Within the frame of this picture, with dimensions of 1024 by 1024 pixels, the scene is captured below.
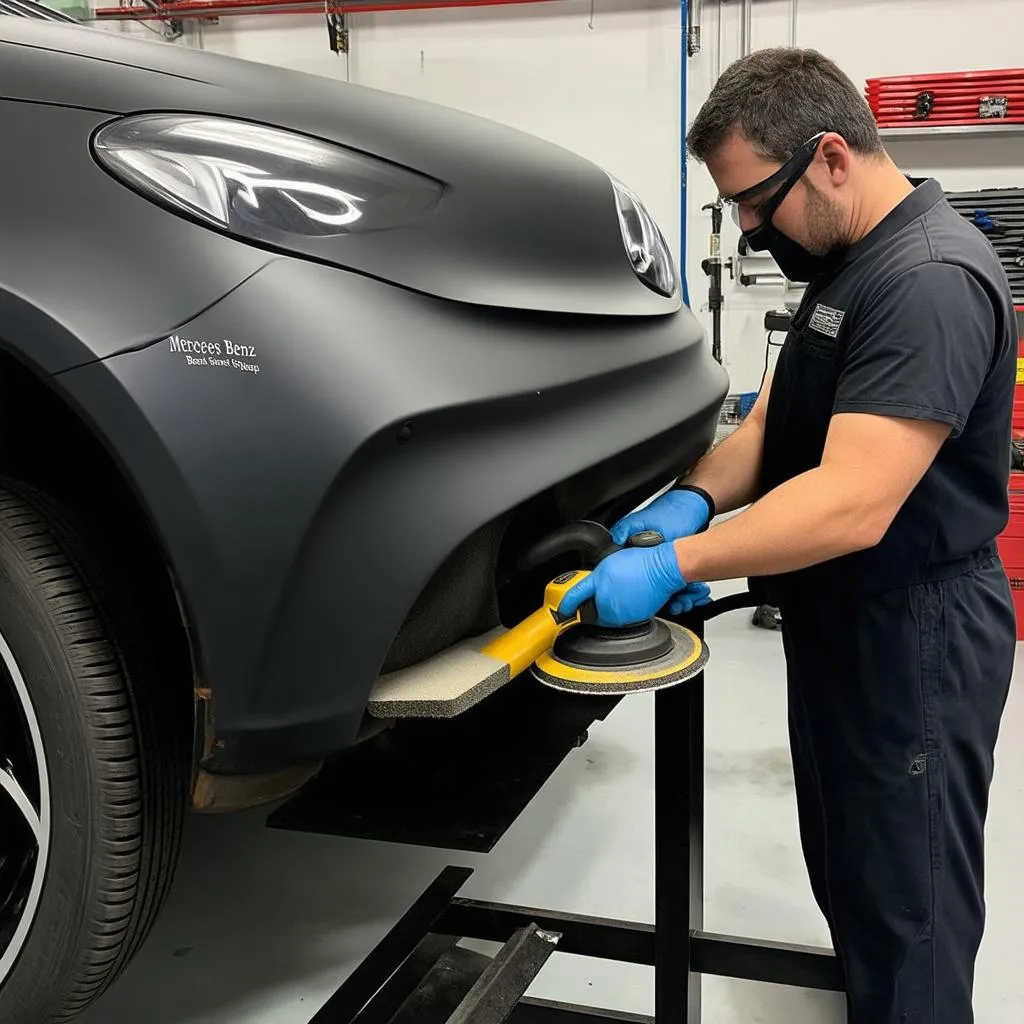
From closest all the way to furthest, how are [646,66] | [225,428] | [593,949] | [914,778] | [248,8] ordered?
1. [225,428]
2. [914,778]
3. [593,949]
4. [646,66]
5. [248,8]

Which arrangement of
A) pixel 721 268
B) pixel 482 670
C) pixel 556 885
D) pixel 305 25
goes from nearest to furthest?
pixel 482 670
pixel 556 885
pixel 721 268
pixel 305 25

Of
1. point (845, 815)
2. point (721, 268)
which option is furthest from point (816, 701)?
point (721, 268)

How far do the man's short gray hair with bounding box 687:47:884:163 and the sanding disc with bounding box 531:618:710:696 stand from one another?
645 millimetres

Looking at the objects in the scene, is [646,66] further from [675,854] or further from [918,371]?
[675,854]

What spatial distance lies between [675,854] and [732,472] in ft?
1.87

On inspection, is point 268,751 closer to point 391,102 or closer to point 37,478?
point 37,478

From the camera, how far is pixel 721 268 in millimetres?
4305

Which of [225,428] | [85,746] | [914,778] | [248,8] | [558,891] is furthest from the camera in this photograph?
[248,8]

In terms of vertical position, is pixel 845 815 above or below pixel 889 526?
below

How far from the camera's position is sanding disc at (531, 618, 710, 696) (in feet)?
3.15

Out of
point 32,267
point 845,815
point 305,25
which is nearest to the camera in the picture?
point 32,267

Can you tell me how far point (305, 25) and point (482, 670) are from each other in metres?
4.65

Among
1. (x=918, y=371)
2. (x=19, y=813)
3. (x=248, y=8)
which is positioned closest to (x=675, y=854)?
(x=918, y=371)

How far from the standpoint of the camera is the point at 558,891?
1.58 metres
